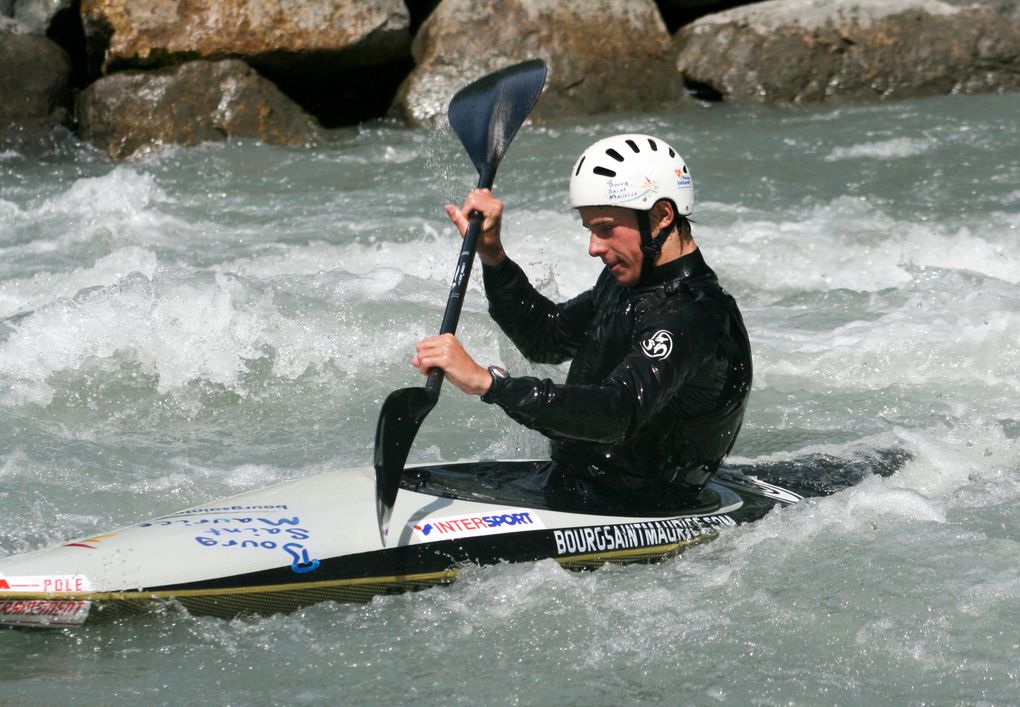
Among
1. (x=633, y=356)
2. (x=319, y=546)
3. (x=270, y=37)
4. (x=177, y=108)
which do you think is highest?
(x=633, y=356)

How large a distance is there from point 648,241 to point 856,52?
838 centimetres

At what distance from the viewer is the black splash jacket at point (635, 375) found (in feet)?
11.2

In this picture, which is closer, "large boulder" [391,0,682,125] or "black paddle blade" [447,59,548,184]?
"black paddle blade" [447,59,548,184]

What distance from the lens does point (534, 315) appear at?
13.5ft

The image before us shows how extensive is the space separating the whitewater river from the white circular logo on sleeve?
2.24ft

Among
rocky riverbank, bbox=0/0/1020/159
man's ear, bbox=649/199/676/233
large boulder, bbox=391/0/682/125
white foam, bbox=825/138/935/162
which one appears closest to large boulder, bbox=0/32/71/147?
rocky riverbank, bbox=0/0/1020/159

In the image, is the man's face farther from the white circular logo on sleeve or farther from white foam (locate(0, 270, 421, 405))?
white foam (locate(0, 270, 421, 405))

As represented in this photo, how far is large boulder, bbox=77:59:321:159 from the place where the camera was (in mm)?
10422

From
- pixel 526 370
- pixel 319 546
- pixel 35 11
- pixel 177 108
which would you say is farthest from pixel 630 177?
pixel 35 11

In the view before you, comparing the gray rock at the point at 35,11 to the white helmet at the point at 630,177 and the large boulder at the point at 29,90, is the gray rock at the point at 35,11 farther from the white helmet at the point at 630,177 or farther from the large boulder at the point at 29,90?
the white helmet at the point at 630,177

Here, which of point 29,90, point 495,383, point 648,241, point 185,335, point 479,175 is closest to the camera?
point 495,383

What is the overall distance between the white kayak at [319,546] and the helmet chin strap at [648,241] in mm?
710

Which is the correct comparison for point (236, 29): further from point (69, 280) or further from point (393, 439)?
point (393, 439)

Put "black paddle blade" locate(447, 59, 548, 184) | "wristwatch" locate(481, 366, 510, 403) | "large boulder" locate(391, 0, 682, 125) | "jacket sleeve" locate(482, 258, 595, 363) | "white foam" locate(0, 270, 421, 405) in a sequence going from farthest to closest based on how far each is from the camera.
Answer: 1. "large boulder" locate(391, 0, 682, 125)
2. "white foam" locate(0, 270, 421, 405)
3. "black paddle blade" locate(447, 59, 548, 184)
4. "jacket sleeve" locate(482, 258, 595, 363)
5. "wristwatch" locate(481, 366, 510, 403)
